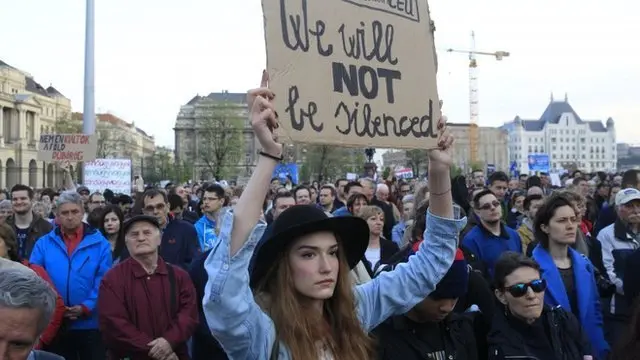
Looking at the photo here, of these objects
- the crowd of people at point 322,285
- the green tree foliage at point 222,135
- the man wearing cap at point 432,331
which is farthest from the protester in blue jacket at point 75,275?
the green tree foliage at point 222,135

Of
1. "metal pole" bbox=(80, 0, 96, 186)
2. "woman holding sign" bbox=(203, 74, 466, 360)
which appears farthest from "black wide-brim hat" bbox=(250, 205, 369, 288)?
"metal pole" bbox=(80, 0, 96, 186)

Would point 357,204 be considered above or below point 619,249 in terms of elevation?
→ above

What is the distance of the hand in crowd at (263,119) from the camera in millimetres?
2342

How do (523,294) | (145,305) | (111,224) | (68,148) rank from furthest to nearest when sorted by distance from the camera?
(68,148) → (111,224) → (145,305) → (523,294)

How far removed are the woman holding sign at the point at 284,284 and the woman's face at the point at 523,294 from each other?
44.0 inches

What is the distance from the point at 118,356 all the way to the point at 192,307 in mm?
622

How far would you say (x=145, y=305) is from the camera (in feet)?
15.6

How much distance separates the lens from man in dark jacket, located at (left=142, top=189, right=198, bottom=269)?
7070mm

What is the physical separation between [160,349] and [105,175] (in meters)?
11.3

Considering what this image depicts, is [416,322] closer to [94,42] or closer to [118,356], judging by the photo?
[118,356]

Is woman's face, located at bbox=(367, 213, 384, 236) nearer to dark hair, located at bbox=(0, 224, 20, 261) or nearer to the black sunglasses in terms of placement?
the black sunglasses

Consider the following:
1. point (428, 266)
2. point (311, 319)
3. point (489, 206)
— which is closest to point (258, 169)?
point (311, 319)

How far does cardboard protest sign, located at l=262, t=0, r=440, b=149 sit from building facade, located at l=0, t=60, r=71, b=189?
290 feet

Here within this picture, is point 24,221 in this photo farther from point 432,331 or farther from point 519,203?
point 519,203
